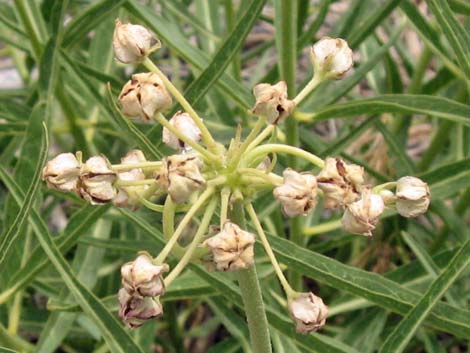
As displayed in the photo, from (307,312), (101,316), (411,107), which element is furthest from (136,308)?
(411,107)

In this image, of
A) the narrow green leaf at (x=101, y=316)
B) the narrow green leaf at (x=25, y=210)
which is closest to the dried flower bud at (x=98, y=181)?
the narrow green leaf at (x=25, y=210)

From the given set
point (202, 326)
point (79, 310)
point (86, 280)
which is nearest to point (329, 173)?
point (79, 310)

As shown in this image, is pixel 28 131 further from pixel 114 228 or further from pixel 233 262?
pixel 233 262

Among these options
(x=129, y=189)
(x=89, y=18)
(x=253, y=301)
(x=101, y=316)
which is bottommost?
(x=101, y=316)

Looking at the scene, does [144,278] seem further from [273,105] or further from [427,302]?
[427,302]

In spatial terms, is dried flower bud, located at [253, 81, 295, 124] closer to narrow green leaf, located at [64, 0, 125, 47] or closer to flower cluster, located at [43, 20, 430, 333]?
flower cluster, located at [43, 20, 430, 333]

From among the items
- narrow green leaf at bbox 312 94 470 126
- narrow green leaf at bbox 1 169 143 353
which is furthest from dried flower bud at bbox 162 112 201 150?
narrow green leaf at bbox 312 94 470 126

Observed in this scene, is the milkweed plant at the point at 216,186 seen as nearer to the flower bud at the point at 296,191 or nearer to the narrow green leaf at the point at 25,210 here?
the flower bud at the point at 296,191
